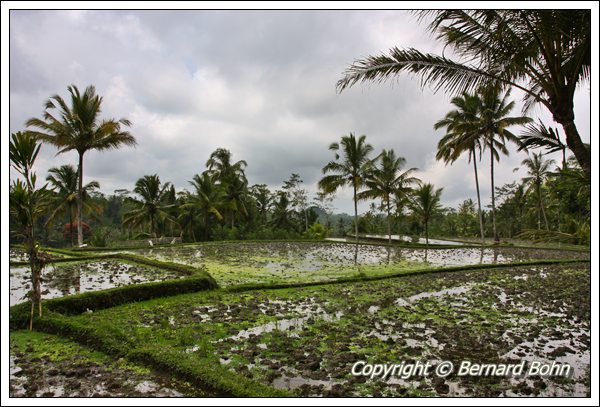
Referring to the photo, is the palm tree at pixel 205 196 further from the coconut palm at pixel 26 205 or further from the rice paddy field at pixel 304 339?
the coconut palm at pixel 26 205

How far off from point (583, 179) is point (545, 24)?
1972mm

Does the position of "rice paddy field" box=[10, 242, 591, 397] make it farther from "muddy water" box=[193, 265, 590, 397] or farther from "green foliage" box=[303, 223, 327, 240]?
"green foliage" box=[303, 223, 327, 240]

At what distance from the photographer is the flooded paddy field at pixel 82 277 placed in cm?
789

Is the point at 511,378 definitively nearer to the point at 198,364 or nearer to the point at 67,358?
the point at 198,364

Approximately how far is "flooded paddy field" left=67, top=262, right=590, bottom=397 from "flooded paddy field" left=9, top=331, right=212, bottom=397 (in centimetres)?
50

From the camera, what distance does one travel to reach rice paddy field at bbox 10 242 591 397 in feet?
11.9

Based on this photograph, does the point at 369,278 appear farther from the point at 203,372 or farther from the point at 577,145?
the point at 203,372

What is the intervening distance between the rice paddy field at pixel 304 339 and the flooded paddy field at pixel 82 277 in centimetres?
12

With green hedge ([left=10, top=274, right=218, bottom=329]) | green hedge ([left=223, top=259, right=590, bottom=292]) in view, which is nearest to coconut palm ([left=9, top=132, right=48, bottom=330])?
green hedge ([left=10, top=274, right=218, bottom=329])

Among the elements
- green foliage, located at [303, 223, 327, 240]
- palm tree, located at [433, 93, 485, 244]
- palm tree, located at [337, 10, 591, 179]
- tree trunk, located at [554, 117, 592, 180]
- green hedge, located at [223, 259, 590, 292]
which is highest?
palm tree, located at [433, 93, 485, 244]

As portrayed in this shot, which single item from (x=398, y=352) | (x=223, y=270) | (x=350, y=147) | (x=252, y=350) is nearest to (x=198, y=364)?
(x=252, y=350)

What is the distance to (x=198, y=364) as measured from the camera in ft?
12.8

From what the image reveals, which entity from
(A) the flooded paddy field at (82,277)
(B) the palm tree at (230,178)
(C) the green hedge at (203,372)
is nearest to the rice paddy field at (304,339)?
(C) the green hedge at (203,372)

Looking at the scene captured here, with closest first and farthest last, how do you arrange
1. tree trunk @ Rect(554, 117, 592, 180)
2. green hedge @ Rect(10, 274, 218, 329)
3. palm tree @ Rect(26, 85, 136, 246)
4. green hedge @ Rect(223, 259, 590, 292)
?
1. tree trunk @ Rect(554, 117, 592, 180)
2. green hedge @ Rect(10, 274, 218, 329)
3. green hedge @ Rect(223, 259, 590, 292)
4. palm tree @ Rect(26, 85, 136, 246)
